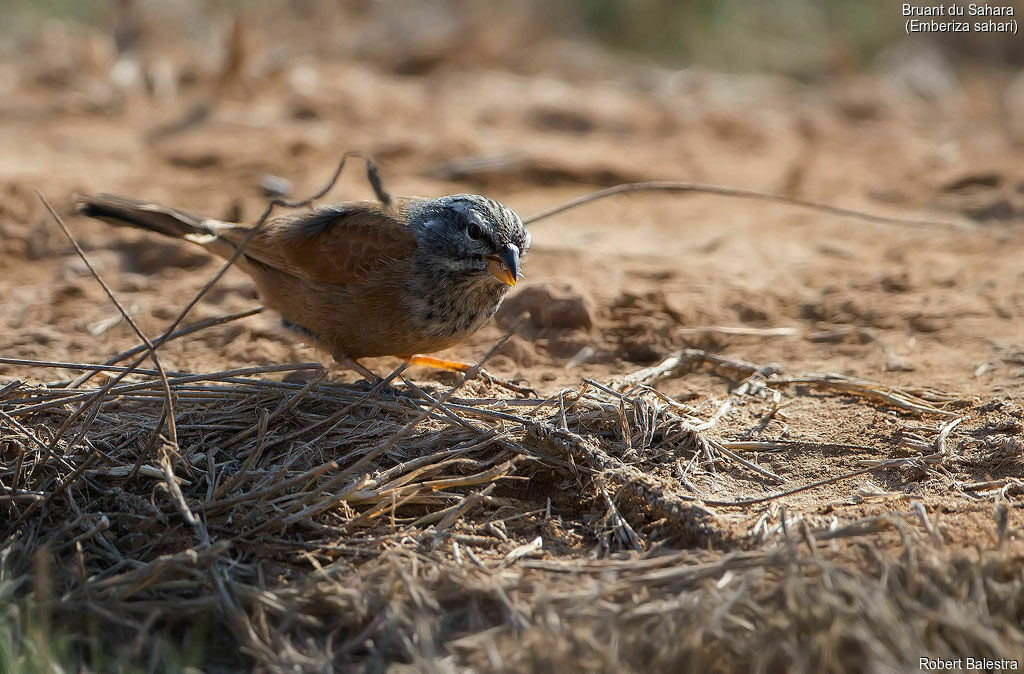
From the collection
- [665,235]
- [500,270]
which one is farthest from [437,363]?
[665,235]

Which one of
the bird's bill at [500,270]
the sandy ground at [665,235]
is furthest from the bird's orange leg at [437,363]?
the bird's bill at [500,270]

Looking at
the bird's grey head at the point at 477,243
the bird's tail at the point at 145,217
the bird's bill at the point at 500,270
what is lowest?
the bird's bill at the point at 500,270

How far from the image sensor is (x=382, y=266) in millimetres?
4977

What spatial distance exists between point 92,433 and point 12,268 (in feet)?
8.70

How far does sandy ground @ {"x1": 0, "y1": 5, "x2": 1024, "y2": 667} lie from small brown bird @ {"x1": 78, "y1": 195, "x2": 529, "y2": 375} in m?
0.37

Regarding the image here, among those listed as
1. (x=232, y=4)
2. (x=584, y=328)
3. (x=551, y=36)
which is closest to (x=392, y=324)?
(x=584, y=328)

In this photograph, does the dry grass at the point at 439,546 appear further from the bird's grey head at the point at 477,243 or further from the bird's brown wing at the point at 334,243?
the bird's brown wing at the point at 334,243

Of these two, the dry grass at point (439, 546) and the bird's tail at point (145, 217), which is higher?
the bird's tail at point (145, 217)

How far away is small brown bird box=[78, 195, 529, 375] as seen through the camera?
4.88 m

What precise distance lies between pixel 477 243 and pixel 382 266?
486 mm

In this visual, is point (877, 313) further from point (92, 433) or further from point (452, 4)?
point (452, 4)

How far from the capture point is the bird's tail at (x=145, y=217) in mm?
5363

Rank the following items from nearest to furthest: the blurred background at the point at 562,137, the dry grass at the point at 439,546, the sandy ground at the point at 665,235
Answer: the dry grass at the point at 439,546 → the sandy ground at the point at 665,235 → the blurred background at the point at 562,137

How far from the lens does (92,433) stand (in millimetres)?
4305
